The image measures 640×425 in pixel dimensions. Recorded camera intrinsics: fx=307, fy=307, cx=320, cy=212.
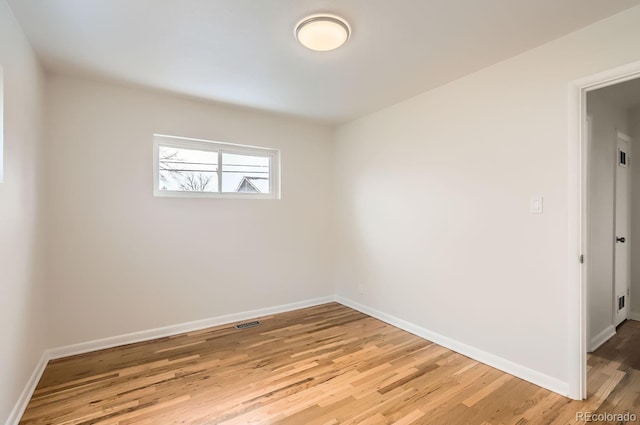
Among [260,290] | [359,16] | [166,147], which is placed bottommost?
[260,290]

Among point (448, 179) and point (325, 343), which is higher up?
point (448, 179)

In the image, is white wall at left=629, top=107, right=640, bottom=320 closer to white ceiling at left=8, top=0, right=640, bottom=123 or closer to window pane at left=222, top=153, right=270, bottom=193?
white ceiling at left=8, top=0, right=640, bottom=123

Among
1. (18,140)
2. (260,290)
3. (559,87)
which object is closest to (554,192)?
(559,87)

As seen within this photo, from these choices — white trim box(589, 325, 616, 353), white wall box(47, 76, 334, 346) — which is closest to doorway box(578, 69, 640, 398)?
white trim box(589, 325, 616, 353)

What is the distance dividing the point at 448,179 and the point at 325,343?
1959 mm

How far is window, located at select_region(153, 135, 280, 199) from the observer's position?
327 cm

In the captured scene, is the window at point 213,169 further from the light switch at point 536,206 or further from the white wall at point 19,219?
the light switch at point 536,206

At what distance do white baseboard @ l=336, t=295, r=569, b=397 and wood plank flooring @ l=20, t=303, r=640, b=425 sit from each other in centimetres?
6

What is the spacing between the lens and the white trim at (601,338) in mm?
2812

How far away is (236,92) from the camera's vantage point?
10.1 feet

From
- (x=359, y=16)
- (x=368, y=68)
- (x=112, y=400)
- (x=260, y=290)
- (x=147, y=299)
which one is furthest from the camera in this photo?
(x=260, y=290)

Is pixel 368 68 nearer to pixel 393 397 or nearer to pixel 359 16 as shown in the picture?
pixel 359 16

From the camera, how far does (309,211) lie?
4207 mm

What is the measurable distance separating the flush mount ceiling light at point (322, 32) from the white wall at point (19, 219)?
1657 millimetres
